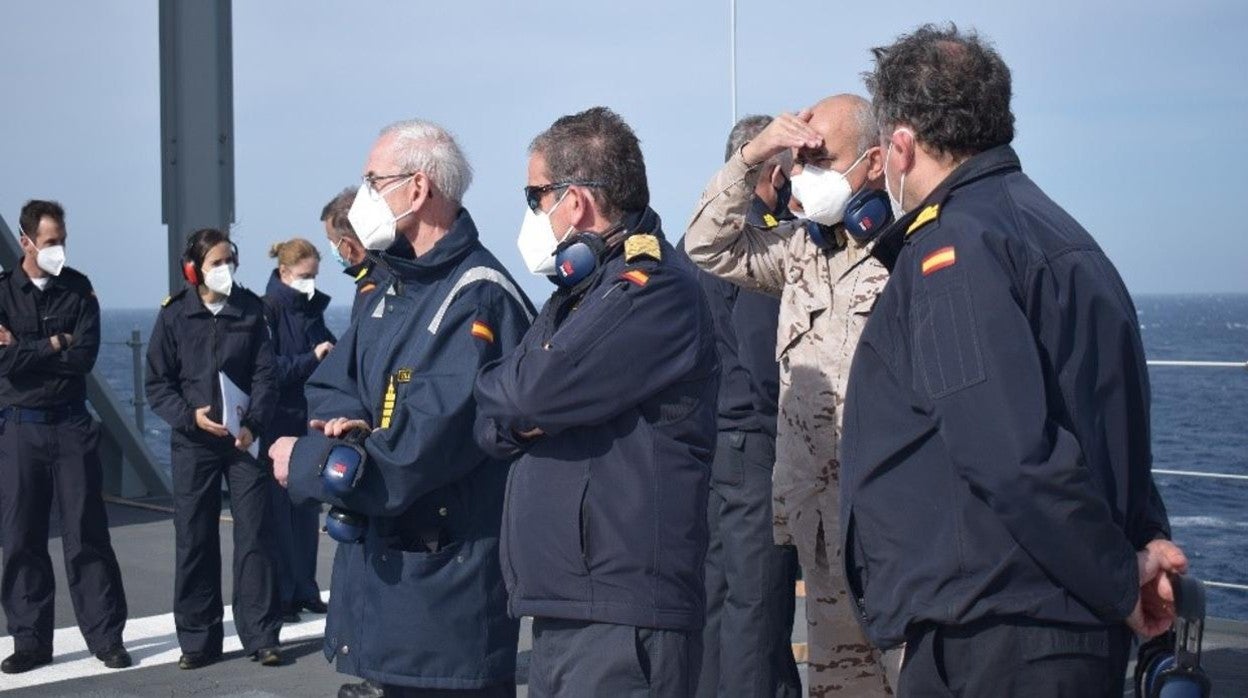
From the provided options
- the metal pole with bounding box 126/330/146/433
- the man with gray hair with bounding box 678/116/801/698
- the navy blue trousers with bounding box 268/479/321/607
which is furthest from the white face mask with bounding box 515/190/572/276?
the metal pole with bounding box 126/330/146/433

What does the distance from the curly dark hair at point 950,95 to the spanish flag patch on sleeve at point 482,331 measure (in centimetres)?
147

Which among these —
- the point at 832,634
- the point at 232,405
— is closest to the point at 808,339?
the point at 832,634

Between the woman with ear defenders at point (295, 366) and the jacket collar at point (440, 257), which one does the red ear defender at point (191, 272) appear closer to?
the woman with ear defenders at point (295, 366)

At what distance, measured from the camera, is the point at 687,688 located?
3527mm

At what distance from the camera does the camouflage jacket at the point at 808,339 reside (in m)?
4.51

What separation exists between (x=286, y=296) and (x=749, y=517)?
12.6ft

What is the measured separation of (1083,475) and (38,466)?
576cm

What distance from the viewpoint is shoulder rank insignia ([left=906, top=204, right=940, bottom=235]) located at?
279 cm

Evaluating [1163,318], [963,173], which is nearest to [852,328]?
[963,173]

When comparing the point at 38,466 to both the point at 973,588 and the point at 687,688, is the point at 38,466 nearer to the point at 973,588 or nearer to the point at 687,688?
the point at 687,688

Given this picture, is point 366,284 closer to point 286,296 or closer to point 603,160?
point 603,160

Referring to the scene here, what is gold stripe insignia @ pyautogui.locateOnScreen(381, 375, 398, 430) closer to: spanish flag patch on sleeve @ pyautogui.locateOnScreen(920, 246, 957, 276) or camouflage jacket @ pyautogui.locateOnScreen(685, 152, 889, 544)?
camouflage jacket @ pyautogui.locateOnScreen(685, 152, 889, 544)

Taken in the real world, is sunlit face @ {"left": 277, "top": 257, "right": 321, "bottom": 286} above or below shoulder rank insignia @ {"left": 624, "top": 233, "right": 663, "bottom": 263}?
below

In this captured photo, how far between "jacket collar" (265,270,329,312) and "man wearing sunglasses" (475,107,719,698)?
16.7 ft
